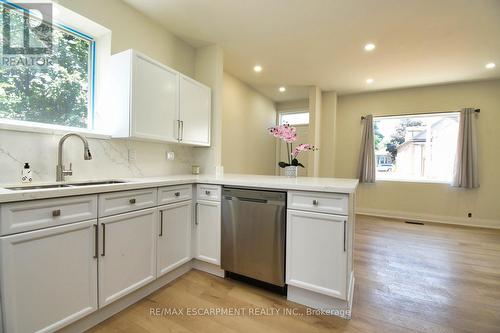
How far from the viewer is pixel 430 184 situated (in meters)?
4.59

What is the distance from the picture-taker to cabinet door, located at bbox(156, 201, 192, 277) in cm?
195

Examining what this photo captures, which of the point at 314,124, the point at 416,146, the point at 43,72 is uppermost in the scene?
the point at 314,124

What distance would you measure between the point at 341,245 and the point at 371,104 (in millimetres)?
4472

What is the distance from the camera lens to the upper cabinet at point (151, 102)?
1.99 meters

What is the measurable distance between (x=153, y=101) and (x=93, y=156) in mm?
727

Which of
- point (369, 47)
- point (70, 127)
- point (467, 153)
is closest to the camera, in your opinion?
point (70, 127)

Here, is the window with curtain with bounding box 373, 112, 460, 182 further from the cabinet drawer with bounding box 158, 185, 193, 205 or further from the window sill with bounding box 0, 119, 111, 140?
the window sill with bounding box 0, 119, 111, 140

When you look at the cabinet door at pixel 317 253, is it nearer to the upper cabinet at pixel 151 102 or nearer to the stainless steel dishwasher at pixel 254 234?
the stainless steel dishwasher at pixel 254 234

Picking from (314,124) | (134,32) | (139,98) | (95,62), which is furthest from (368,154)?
(95,62)

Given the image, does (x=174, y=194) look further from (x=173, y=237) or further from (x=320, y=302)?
(x=320, y=302)

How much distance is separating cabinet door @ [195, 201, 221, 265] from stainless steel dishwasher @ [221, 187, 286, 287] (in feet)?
0.26

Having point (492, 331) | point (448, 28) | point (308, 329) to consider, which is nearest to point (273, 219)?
point (308, 329)

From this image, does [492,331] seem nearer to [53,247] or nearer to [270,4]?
[53,247]

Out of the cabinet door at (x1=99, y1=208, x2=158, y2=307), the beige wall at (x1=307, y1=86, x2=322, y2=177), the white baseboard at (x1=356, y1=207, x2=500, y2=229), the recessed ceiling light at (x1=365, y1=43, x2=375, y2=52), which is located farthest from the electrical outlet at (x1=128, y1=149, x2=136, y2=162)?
the white baseboard at (x1=356, y1=207, x2=500, y2=229)
